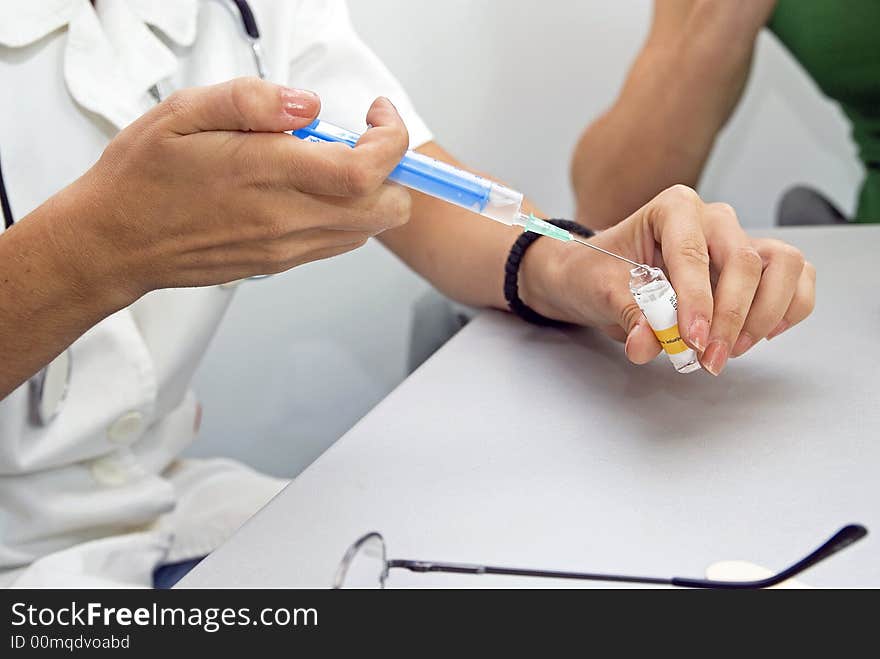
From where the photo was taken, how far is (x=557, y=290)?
73 centimetres

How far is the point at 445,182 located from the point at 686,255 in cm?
18

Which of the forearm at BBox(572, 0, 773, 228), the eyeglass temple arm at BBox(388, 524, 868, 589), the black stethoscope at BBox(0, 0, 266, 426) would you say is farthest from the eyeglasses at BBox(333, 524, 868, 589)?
the forearm at BBox(572, 0, 773, 228)

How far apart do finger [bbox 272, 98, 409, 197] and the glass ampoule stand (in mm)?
201

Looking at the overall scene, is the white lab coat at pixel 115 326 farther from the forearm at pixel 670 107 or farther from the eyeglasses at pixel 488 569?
the forearm at pixel 670 107

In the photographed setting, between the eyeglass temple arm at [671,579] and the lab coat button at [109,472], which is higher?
the lab coat button at [109,472]

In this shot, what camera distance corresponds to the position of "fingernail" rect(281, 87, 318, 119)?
1.59ft

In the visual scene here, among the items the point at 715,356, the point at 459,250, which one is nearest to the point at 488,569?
the point at 715,356

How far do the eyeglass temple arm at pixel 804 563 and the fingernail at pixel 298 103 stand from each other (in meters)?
0.32

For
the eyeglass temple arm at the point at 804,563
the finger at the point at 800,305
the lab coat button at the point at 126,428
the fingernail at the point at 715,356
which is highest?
the finger at the point at 800,305

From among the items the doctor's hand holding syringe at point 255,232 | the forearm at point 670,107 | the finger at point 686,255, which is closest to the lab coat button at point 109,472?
the doctor's hand holding syringe at point 255,232

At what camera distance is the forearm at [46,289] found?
54 cm

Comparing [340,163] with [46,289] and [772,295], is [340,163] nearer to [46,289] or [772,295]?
[46,289]

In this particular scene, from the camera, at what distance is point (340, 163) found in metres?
0.48

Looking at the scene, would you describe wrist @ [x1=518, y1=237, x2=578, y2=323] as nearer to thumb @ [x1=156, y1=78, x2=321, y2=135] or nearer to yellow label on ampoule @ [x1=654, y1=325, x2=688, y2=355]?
yellow label on ampoule @ [x1=654, y1=325, x2=688, y2=355]
